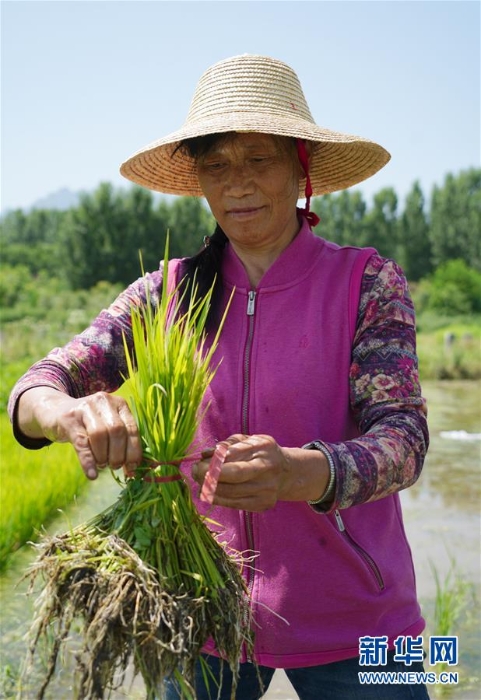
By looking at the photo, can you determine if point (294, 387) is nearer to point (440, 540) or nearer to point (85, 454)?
point (85, 454)

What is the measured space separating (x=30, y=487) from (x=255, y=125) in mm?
3588

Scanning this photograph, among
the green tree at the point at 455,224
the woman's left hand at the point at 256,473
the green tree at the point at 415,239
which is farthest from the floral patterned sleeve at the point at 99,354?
the green tree at the point at 415,239

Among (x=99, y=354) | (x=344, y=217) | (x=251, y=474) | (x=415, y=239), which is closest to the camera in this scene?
(x=251, y=474)

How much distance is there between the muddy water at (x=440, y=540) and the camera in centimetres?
363

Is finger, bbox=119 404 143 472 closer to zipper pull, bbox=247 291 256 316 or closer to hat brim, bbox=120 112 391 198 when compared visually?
zipper pull, bbox=247 291 256 316

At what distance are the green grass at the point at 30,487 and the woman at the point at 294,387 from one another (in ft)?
7.12

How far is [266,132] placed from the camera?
1801 mm

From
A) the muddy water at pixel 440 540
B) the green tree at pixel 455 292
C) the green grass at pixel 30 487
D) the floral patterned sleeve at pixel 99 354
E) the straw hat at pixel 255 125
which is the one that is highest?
the straw hat at pixel 255 125

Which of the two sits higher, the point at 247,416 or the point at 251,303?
the point at 251,303

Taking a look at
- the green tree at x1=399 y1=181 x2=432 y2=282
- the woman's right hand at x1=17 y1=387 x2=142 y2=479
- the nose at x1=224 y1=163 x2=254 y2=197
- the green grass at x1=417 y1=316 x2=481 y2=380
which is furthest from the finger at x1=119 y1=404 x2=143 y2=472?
the green tree at x1=399 y1=181 x2=432 y2=282

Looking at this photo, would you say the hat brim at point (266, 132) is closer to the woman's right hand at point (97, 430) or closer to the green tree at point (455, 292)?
the woman's right hand at point (97, 430)

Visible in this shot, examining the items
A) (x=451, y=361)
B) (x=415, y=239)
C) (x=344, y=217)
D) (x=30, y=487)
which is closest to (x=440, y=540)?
(x=30, y=487)

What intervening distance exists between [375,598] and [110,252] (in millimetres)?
39155

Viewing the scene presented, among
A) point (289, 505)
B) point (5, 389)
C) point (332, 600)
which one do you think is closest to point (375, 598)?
point (332, 600)
